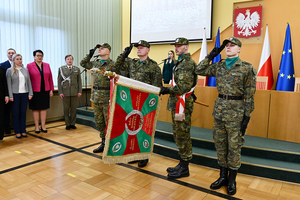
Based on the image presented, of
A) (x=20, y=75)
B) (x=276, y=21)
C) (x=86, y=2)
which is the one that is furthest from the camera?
(x=86, y=2)

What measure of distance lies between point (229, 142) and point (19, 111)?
390 cm

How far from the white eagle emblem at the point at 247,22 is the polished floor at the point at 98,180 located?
343 centimetres

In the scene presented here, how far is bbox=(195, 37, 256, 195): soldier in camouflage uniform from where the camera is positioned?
2279mm

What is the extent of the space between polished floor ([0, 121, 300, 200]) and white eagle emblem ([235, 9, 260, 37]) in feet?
11.3

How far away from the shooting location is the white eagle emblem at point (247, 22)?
16.1 ft

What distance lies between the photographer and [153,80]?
3.03 meters

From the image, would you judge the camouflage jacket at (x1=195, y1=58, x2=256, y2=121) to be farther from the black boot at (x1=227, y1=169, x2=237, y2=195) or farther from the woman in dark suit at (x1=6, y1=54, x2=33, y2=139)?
the woman in dark suit at (x1=6, y1=54, x2=33, y2=139)

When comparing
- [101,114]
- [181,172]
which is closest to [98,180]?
[181,172]

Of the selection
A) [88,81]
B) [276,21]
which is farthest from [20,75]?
[276,21]

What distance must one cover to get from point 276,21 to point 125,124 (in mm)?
4200

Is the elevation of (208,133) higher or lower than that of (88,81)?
lower

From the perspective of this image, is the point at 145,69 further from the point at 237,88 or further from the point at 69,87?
the point at 69,87

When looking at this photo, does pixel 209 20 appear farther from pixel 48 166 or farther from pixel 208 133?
pixel 48 166

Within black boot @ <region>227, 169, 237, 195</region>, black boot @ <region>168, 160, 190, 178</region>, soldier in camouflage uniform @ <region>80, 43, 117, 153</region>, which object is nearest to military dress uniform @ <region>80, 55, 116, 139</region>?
soldier in camouflage uniform @ <region>80, 43, 117, 153</region>
